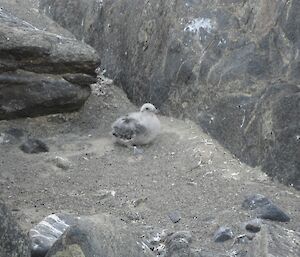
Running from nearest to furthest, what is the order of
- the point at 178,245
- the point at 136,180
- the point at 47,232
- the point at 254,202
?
the point at 178,245 < the point at 47,232 < the point at 254,202 < the point at 136,180

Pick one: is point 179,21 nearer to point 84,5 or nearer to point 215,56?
point 215,56

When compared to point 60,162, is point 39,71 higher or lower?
higher

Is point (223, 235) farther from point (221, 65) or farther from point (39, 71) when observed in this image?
point (39, 71)

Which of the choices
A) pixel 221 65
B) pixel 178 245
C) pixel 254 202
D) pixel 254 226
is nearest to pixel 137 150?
pixel 221 65

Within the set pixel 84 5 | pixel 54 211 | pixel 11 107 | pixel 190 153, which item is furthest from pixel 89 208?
pixel 84 5

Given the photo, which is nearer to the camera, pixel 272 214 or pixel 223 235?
pixel 223 235

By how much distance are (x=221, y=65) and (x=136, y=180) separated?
4.85 feet

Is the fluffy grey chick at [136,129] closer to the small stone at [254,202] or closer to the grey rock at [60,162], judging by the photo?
the grey rock at [60,162]

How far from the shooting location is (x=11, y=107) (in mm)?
7000

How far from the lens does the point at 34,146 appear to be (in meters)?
6.67

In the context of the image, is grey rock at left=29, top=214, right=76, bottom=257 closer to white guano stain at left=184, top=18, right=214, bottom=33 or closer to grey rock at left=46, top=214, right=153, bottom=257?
grey rock at left=46, top=214, right=153, bottom=257

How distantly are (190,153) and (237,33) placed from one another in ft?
3.97

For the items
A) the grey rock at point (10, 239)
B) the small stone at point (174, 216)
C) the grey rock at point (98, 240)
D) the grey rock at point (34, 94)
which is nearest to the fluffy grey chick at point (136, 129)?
the grey rock at point (34, 94)

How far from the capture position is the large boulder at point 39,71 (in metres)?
6.89
